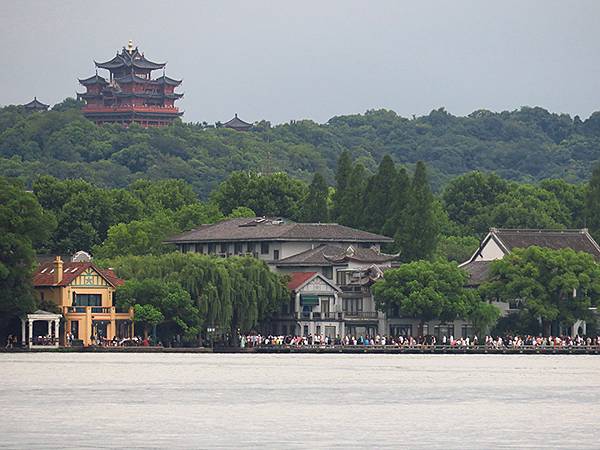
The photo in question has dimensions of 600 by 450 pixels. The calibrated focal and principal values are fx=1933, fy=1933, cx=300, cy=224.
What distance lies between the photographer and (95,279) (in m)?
107

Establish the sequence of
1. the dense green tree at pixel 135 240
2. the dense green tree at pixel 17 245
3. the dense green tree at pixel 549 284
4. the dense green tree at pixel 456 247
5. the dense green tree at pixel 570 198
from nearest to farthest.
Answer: the dense green tree at pixel 17 245 < the dense green tree at pixel 549 284 < the dense green tree at pixel 135 240 < the dense green tree at pixel 456 247 < the dense green tree at pixel 570 198

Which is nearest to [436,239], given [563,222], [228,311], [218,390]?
[228,311]

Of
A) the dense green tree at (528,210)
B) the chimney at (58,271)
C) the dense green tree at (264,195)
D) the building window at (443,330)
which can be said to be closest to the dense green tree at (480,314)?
the building window at (443,330)

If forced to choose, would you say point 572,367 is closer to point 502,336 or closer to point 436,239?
point 502,336

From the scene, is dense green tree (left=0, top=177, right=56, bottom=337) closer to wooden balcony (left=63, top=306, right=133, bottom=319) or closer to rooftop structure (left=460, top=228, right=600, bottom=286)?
wooden balcony (left=63, top=306, right=133, bottom=319)

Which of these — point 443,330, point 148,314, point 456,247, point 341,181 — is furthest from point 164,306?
point 456,247

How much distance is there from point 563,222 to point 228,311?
2163 inches

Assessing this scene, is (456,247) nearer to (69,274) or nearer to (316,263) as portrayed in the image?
(316,263)

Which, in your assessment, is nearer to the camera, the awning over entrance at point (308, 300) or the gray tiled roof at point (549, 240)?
the awning over entrance at point (308, 300)

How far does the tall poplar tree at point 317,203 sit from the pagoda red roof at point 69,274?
78.2 feet

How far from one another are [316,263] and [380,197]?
1027cm

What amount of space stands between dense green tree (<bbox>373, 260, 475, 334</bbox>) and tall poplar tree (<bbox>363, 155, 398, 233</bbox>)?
1304cm

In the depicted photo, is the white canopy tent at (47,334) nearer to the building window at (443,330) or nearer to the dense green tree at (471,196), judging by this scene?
the building window at (443,330)

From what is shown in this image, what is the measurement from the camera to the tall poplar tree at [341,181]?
5113 inches
